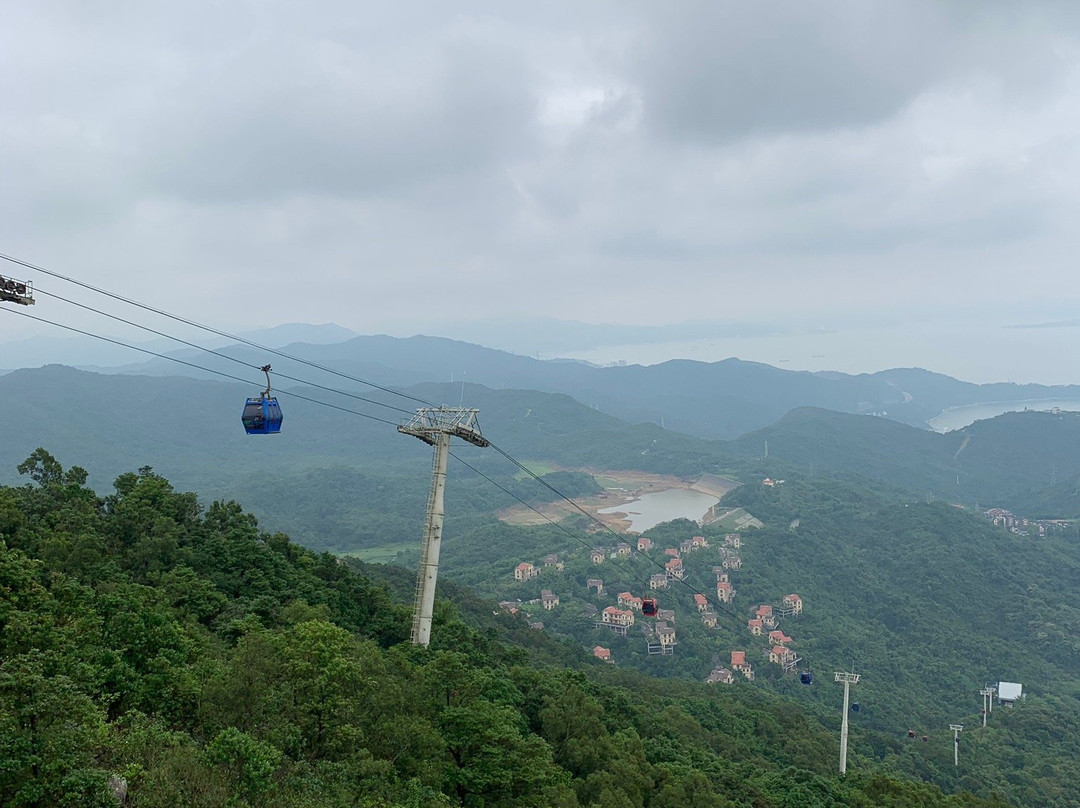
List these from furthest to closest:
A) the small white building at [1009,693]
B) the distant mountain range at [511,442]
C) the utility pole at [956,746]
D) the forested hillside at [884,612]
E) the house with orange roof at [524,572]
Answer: the distant mountain range at [511,442] → the house with orange roof at [524,572] → the small white building at [1009,693] → the forested hillside at [884,612] → the utility pole at [956,746]

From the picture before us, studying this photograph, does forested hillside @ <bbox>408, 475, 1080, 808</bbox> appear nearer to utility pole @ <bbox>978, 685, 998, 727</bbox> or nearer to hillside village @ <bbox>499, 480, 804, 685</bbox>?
hillside village @ <bbox>499, 480, 804, 685</bbox>

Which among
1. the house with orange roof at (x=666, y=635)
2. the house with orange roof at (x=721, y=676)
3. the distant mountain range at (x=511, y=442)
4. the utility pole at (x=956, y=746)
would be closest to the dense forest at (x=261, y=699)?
the utility pole at (x=956, y=746)

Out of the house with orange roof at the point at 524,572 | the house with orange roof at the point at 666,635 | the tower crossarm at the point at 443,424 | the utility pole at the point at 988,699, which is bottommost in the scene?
the utility pole at the point at 988,699

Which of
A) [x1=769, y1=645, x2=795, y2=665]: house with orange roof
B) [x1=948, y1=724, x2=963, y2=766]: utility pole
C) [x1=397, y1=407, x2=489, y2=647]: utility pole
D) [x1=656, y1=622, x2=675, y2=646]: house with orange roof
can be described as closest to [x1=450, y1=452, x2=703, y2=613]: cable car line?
[x1=656, y1=622, x2=675, y2=646]: house with orange roof

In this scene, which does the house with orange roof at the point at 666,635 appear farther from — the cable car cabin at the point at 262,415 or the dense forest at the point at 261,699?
the cable car cabin at the point at 262,415

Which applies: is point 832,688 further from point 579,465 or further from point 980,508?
point 579,465

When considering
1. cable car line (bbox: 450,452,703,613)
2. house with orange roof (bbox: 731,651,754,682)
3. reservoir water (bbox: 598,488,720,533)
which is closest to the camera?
house with orange roof (bbox: 731,651,754,682)

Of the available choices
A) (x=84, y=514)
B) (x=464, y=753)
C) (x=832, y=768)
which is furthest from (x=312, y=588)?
(x=832, y=768)

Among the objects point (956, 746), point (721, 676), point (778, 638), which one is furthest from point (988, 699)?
point (721, 676)
